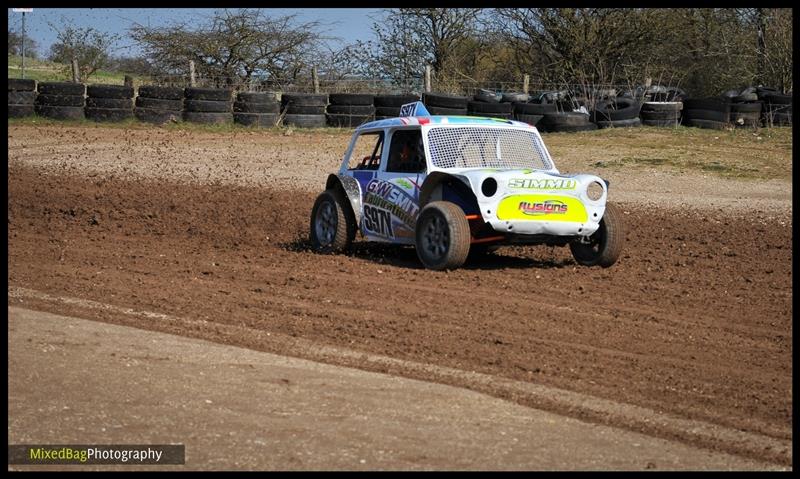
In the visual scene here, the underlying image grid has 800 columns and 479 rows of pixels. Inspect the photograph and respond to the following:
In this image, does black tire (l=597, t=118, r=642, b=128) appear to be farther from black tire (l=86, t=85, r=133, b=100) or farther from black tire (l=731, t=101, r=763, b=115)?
black tire (l=86, t=85, r=133, b=100)

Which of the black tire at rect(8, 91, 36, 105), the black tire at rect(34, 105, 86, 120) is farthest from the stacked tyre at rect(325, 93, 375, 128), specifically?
the black tire at rect(8, 91, 36, 105)

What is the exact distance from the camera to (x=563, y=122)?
2462 cm

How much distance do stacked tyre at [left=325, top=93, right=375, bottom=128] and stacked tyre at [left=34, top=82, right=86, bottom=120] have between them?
5739 millimetres

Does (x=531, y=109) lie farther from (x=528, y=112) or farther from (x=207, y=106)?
(x=207, y=106)

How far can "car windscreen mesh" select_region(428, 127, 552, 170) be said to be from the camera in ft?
36.9

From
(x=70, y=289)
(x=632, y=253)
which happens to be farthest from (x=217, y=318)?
(x=632, y=253)

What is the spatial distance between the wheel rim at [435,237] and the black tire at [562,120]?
14.4m

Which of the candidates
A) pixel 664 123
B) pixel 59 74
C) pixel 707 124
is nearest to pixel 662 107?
pixel 664 123

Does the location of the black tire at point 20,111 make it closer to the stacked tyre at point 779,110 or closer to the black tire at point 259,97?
the black tire at point 259,97

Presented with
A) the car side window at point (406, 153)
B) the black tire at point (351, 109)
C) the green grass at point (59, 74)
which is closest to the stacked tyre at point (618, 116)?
the black tire at point (351, 109)

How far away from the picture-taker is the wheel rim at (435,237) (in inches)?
413

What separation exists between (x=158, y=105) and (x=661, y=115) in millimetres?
11459

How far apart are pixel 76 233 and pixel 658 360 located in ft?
28.0
